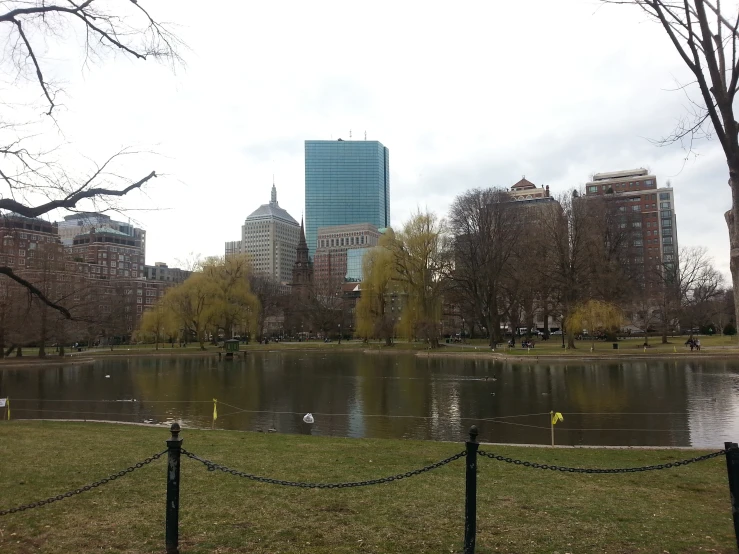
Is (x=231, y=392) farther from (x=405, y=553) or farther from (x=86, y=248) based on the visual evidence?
(x=86, y=248)

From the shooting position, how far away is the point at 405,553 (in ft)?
16.0

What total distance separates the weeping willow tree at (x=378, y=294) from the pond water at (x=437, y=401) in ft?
81.9

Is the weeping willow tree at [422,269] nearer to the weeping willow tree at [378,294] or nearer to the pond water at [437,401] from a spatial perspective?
the weeping willow tree at [378,294]

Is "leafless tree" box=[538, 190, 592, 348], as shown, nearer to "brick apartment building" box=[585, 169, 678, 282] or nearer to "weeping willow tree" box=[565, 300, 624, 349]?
"weeping willow tree" box=[565, 300, 624, 349]

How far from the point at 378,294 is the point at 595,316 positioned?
25.1m

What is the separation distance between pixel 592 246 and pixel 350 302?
3181 inches

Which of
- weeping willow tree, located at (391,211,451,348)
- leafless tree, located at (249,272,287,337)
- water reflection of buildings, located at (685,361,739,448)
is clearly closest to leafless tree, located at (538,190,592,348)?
weeping willow tree, located at (391,211,451,348)

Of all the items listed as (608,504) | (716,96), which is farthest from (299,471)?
(716,96)

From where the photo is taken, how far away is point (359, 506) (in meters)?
6.32

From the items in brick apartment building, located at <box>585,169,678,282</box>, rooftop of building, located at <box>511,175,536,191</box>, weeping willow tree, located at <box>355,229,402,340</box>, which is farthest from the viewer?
rooftop of building, located at <box>511,175,536,191</box>

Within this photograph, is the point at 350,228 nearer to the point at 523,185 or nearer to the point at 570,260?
the point at 523,185

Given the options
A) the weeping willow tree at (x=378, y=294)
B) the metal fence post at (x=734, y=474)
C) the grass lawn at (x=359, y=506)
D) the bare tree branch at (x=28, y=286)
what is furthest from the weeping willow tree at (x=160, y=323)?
the metal fence post at (x=734, y=474)

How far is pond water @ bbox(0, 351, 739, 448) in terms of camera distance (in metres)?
14.6

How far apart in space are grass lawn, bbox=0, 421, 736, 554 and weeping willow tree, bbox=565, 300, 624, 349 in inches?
1402
